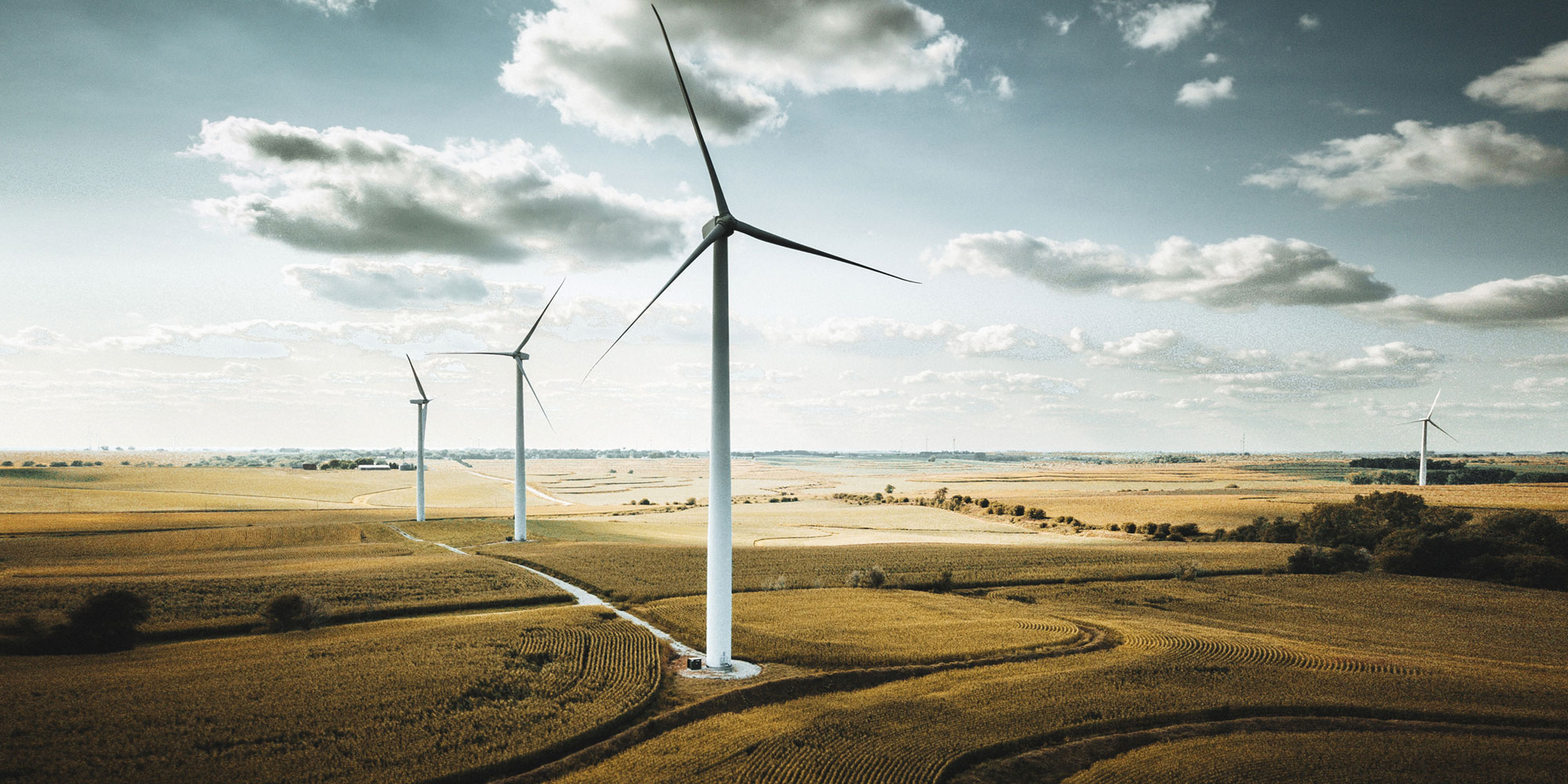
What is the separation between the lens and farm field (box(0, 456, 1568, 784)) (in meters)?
20.4

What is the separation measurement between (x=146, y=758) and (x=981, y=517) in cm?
12105

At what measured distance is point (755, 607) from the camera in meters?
41.5

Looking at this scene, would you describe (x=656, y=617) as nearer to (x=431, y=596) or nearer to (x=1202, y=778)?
(x=431, y=596)

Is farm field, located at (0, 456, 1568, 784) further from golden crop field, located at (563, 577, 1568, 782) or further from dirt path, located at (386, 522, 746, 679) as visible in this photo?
dirt path, located at (386, 522, 746, 679)

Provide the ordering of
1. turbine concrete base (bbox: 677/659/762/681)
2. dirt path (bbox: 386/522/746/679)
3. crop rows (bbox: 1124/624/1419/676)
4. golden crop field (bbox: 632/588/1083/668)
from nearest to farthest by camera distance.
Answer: turbine concrete base (bbox: 677/659/762/681)
dirt path (bbox: 386/522/746/679)
crop rows (bbox: 1124/624/1419/676)
golden crop field (bbox: 632/588/1083/668)

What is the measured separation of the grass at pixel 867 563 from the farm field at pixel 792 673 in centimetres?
54

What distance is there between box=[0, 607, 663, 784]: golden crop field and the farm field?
0.12 m

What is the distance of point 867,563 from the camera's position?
2489 inches

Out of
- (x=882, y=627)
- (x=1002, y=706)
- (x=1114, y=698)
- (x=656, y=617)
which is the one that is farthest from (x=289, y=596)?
(x=1114, y=698)

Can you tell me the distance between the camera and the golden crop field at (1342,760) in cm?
1973

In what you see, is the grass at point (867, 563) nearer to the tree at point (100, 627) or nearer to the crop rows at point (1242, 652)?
the crop rows at point (1242, 652)

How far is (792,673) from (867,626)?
9040mm

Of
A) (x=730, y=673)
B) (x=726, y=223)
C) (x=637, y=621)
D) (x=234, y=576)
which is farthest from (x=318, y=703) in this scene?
(x=234, y=576)

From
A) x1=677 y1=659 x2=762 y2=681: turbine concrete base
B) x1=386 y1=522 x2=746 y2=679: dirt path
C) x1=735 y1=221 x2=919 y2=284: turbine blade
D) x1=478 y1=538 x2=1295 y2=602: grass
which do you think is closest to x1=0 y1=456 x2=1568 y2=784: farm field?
x1=478 y1=538 x2=1295 y2=602: grass
